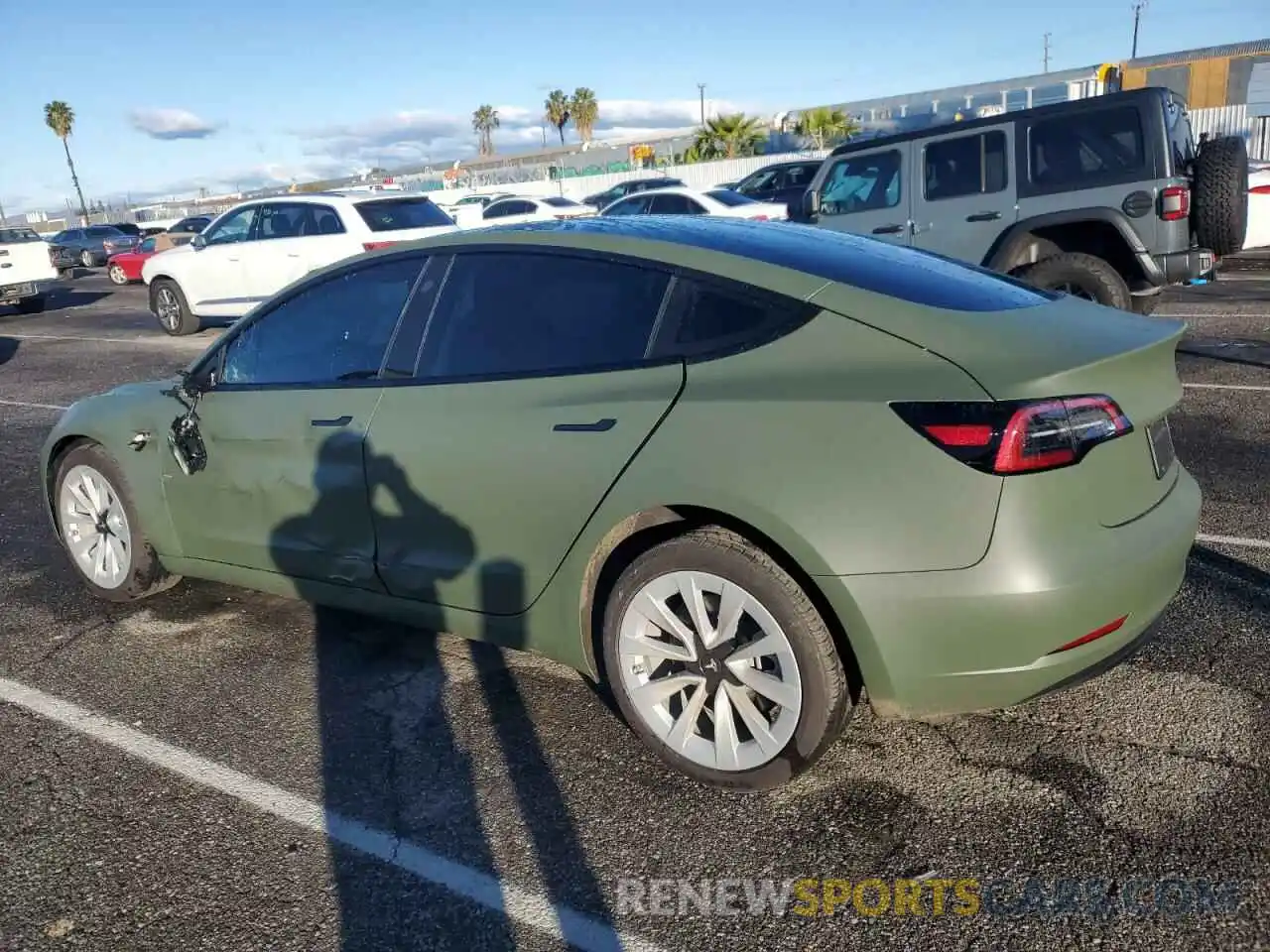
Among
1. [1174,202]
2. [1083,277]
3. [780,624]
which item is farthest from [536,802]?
[1174,202]

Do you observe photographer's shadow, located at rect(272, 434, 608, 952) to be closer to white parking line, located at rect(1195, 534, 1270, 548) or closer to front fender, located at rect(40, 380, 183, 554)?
front fender, located at rect(40, 380, 183, 554)

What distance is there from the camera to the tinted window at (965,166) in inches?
340

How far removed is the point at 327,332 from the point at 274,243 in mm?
9554

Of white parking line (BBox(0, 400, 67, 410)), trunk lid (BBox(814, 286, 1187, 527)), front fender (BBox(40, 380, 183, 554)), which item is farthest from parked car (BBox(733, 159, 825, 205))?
trunk lid (BBox(814, 286, 1187, 527))

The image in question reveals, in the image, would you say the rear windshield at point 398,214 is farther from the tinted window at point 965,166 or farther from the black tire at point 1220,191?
the black tire at point 1220,191

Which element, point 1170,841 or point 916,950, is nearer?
point 916,950

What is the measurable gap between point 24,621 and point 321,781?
2300 millimetres

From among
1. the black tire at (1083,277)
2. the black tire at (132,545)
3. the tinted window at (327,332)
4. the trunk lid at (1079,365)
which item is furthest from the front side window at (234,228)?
the trunk lid at (1079,365)

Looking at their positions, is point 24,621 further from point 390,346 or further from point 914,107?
point 914,107

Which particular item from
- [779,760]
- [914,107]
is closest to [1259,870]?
[779,760]

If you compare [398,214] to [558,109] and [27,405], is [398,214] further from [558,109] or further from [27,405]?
[558,109]

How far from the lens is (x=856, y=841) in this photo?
265 cm

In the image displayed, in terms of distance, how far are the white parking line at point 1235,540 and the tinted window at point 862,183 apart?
5.70m

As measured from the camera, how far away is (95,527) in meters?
4.58
